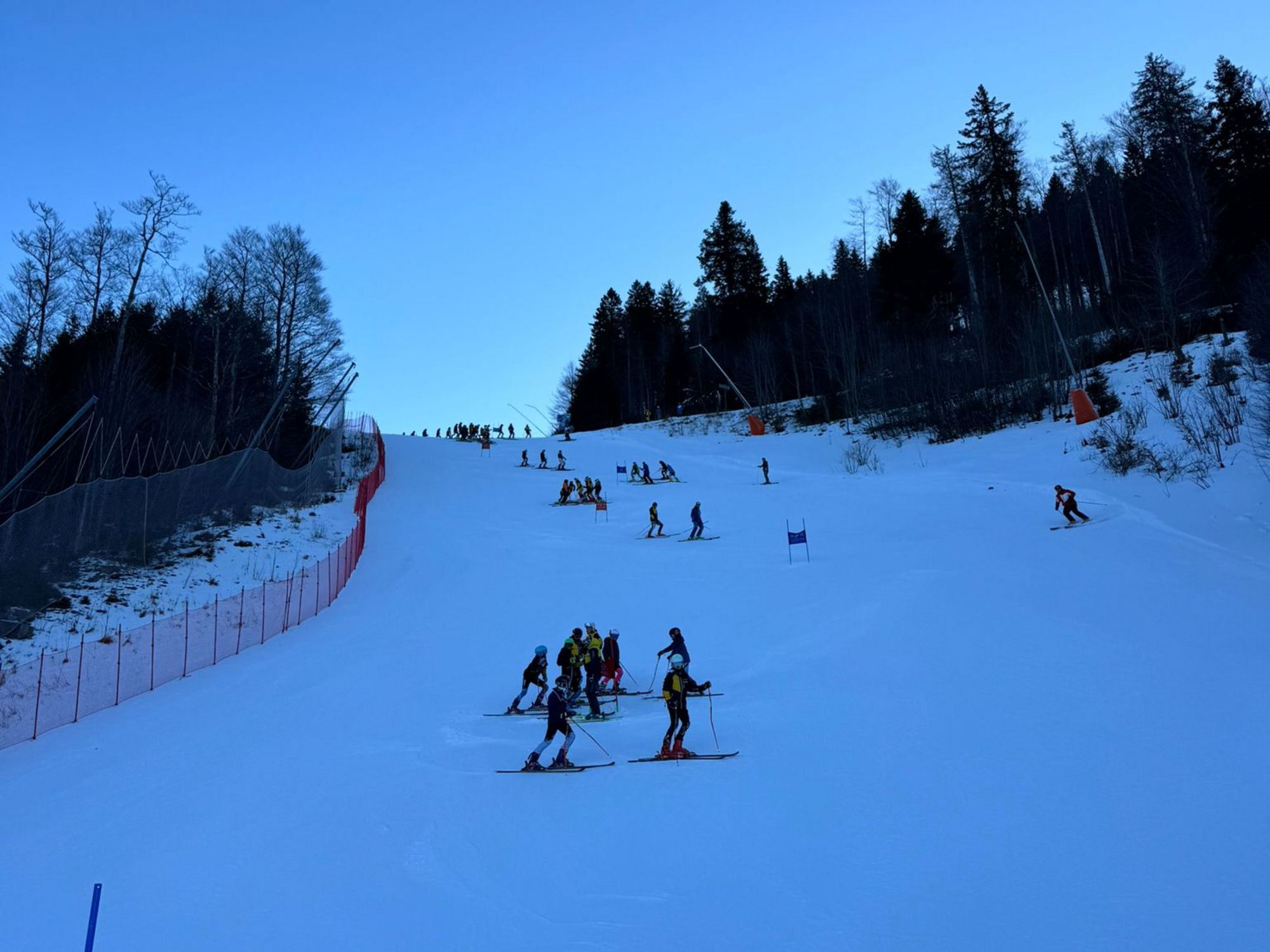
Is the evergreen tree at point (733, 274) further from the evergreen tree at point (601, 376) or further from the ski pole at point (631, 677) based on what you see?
the ski pole at point (631, 677)

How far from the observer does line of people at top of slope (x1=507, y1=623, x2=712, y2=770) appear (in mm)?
10352

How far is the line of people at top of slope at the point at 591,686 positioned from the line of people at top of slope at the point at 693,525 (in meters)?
13.2

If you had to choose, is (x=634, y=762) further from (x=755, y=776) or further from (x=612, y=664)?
(x=612, y=664)

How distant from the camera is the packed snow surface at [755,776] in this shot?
21.8ft

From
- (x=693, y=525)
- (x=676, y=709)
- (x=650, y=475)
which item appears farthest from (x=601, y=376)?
(x=676, y=709)

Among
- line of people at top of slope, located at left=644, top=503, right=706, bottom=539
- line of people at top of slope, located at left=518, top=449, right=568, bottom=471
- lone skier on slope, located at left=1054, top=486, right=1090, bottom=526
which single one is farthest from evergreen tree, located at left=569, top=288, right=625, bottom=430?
lone skier on slope, located at left=1054, top=486, right=1090, bottom=526

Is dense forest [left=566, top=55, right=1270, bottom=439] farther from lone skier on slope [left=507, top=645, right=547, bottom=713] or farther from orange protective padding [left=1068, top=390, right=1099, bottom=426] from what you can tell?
lone skier on slope [left=507, top=645, right=547, bottom=713]

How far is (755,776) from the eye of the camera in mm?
9555

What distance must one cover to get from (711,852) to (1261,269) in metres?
33.3

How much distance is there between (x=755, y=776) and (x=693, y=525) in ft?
68.7

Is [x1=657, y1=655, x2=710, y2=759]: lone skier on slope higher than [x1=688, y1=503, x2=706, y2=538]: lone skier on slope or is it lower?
lower

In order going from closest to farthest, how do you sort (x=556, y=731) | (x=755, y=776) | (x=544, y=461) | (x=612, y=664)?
(x=755, y=776) → (x=556, y=731) → (x=612, y=664) → (x=544, y=461)

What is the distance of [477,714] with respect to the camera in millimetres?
13102

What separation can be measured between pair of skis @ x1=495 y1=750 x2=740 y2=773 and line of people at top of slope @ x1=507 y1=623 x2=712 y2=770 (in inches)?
1.9
